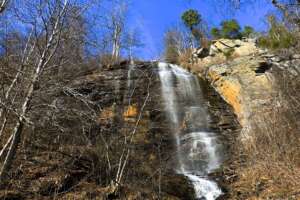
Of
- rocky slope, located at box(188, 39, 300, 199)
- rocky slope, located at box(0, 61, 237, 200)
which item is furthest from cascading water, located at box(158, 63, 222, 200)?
rocky slope, located at box(188, 39, 300, 199)

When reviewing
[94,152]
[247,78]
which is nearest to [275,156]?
[94,152]

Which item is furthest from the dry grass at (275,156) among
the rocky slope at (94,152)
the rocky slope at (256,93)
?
the rocky slope at (94,152)

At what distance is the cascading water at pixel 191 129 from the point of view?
40.4ft

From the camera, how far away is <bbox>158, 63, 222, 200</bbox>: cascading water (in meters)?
12.3

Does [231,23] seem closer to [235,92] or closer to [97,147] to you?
[235,92]

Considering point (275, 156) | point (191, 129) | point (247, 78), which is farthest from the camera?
point (247, 78)

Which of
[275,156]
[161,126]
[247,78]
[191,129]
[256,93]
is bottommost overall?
[191,129]

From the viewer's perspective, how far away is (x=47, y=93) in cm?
809

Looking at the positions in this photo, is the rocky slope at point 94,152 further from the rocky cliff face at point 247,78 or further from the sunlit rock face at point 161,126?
the rocky cliff face at point 247,78

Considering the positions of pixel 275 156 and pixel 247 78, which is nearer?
pixel 275 156

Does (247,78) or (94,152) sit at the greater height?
(247,78)

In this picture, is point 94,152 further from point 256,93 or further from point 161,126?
point 256,93

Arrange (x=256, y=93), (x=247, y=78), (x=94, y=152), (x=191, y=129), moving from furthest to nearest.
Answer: (x=247, y=78) → (x=256, y=93) → (x=191, y=129) → (x=94, y=152)

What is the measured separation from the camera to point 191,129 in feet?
52.1
